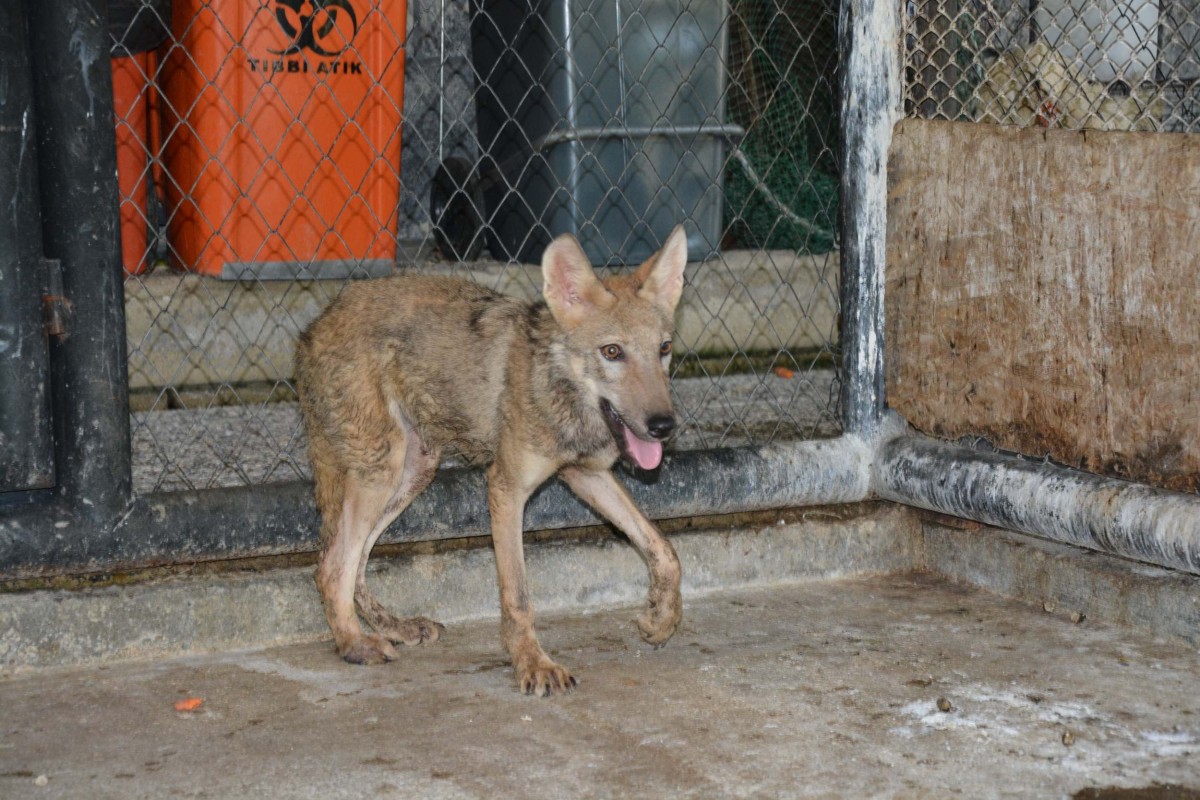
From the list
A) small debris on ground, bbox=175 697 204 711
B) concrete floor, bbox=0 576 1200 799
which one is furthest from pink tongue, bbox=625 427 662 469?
small debris on ground, bbox=175 697 204 711

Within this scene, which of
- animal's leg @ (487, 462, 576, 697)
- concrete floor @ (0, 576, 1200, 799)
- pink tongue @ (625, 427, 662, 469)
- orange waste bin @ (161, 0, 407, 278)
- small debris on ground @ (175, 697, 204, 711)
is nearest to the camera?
concrete floor @ (0, 576, 1200, 799)

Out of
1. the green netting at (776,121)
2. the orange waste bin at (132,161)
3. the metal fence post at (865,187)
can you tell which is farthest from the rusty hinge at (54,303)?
the green netting at (776,121)

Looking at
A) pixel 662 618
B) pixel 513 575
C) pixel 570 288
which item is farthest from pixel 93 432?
pixel 662 618

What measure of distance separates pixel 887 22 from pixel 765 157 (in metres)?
3.20

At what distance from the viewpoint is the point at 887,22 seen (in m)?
4.78

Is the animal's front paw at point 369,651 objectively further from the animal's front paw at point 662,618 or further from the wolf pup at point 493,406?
the animal's front paw at point 662,618

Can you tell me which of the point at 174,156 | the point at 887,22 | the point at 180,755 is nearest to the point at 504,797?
the point at 180,755

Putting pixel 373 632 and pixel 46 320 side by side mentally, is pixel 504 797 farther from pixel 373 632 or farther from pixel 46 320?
pixel 46 320

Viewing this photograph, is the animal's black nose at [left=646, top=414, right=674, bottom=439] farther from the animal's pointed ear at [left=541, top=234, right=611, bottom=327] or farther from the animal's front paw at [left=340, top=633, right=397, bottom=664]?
the animal's front paw at [left=340, top=633, right=397, bottom=664]

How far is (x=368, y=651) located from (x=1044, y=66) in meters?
4.78

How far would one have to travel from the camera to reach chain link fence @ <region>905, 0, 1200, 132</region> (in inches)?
200

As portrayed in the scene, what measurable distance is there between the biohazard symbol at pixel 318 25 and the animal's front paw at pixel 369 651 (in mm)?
3092

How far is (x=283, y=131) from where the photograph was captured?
242 inches

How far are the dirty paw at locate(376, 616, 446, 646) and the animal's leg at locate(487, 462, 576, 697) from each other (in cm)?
34
